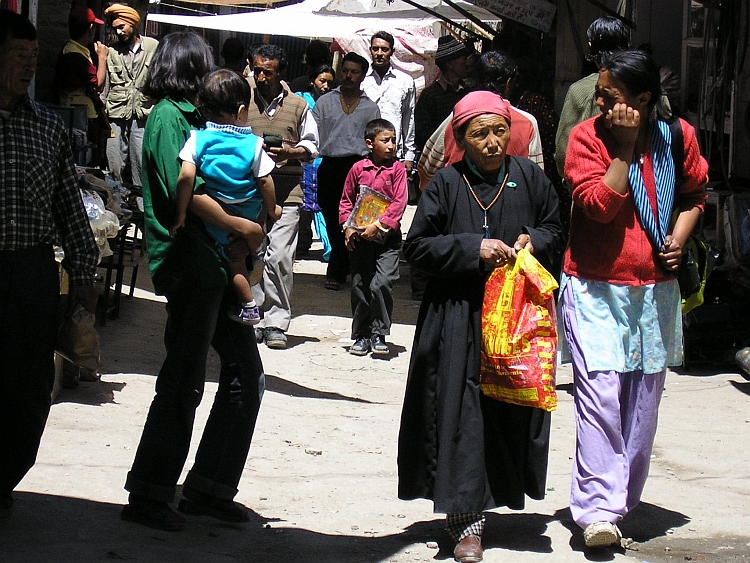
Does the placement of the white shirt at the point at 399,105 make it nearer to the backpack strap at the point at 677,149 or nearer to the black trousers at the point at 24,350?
the backpack strap at the point at 677,149

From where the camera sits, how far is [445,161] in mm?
6414

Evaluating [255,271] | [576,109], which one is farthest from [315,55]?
[255,271]

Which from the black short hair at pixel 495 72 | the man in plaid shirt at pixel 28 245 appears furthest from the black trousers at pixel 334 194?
the man in plaid shirt at pixel 28 245

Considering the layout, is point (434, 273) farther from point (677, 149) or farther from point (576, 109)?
point (576, 109)

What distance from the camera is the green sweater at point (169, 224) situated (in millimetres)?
4367

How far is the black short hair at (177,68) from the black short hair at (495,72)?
2.59 metres

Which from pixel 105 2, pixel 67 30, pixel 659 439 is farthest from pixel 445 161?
pixel 105 2

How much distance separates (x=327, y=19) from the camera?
56.3ft

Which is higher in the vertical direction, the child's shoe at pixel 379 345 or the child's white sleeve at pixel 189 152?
the child's white sleeve at pixel 189 152

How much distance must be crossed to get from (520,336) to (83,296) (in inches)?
63.0

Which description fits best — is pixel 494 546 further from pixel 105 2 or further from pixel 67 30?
pixel 105 2

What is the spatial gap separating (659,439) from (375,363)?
234 centimetres

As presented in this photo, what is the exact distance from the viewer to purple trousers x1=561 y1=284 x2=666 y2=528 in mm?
4465

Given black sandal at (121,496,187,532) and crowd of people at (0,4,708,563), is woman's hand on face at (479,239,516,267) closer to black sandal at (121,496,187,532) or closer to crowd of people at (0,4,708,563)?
crowd of people at (0,4,708,563)
